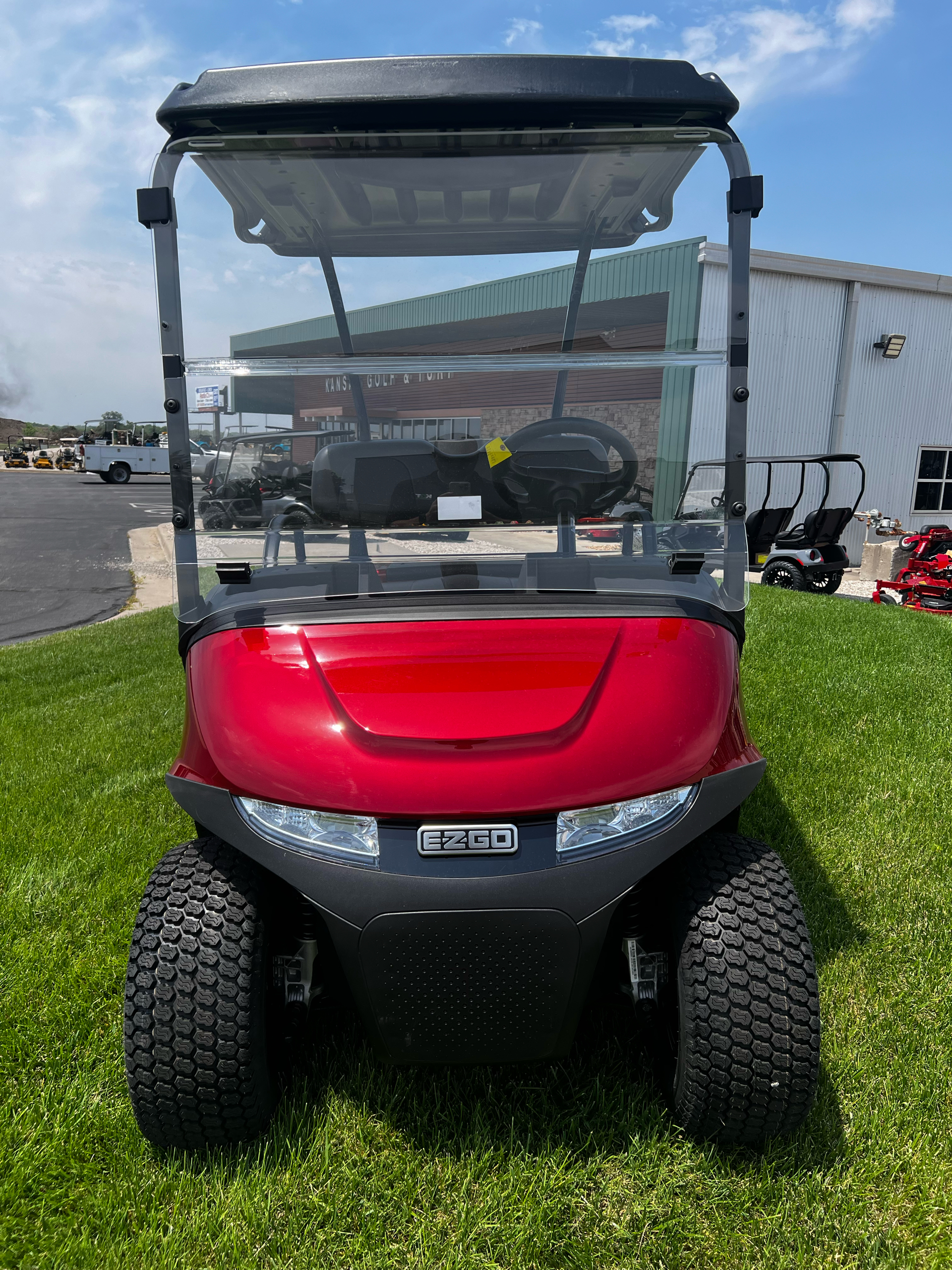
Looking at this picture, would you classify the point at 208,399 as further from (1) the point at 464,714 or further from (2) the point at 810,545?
(2) the point at 810,545

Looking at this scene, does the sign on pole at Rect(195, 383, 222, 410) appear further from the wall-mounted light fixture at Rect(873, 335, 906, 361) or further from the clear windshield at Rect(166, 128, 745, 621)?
the wall-mounted light fixture at Rect(873, 335, 906, 361)

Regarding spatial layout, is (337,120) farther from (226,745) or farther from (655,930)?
(655,930)

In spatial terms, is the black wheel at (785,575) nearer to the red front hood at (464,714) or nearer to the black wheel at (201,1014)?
the red front hood at (464,714)

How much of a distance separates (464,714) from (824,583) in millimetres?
10504

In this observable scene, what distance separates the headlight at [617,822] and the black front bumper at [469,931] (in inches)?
0.6

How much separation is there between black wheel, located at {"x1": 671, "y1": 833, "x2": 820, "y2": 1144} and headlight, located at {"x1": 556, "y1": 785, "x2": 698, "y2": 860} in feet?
0.60

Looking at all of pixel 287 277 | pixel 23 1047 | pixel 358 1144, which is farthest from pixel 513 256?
pixel 23 1047

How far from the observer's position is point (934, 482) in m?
16.3

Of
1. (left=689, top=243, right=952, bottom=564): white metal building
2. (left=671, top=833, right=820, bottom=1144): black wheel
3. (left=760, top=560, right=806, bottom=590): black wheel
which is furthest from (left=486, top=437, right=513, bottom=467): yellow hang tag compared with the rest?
(left=689, top=243, right=952, bottom=564): white metal building

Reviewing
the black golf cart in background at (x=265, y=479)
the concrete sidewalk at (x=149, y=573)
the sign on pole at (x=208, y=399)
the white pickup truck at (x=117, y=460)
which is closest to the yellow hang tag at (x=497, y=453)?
the black golf cart in background at (x=265, y=479)

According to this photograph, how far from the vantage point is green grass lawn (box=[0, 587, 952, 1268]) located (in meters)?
1.47

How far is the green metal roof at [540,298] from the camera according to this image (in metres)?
1.94

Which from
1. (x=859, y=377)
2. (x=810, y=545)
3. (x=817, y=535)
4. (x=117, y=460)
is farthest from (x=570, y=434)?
(x=117, y=460)

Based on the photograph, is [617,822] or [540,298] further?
[540,298]
